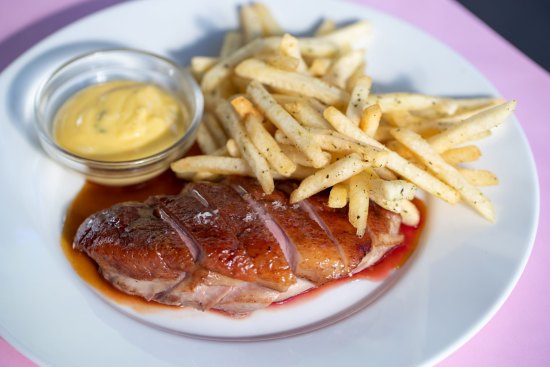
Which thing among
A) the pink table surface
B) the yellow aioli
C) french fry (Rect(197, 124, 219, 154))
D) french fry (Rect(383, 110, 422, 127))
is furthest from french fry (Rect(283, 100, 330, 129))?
the pink table surface

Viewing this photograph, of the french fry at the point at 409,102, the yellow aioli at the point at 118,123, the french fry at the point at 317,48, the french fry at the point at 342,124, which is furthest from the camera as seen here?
the french fry at the point at 317,48

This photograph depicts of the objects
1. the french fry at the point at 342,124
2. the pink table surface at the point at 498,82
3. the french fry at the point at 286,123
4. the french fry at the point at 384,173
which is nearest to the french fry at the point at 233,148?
the french fry at the point at 286,123

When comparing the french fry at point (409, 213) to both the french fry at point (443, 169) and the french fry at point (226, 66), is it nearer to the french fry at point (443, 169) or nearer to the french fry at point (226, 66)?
the french fry at point (443, 169)

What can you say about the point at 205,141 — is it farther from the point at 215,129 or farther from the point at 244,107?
the point at 244,107

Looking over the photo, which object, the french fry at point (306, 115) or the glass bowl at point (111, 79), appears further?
the glass bowl at point (111, 79)

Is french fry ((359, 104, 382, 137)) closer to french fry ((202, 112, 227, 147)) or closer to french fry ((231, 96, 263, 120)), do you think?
french fry ((231, 96, 263, 120))

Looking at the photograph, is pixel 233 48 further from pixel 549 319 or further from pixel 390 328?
pixel 549 319

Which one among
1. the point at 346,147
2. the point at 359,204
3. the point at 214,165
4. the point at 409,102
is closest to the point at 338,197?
the point at 359,204
